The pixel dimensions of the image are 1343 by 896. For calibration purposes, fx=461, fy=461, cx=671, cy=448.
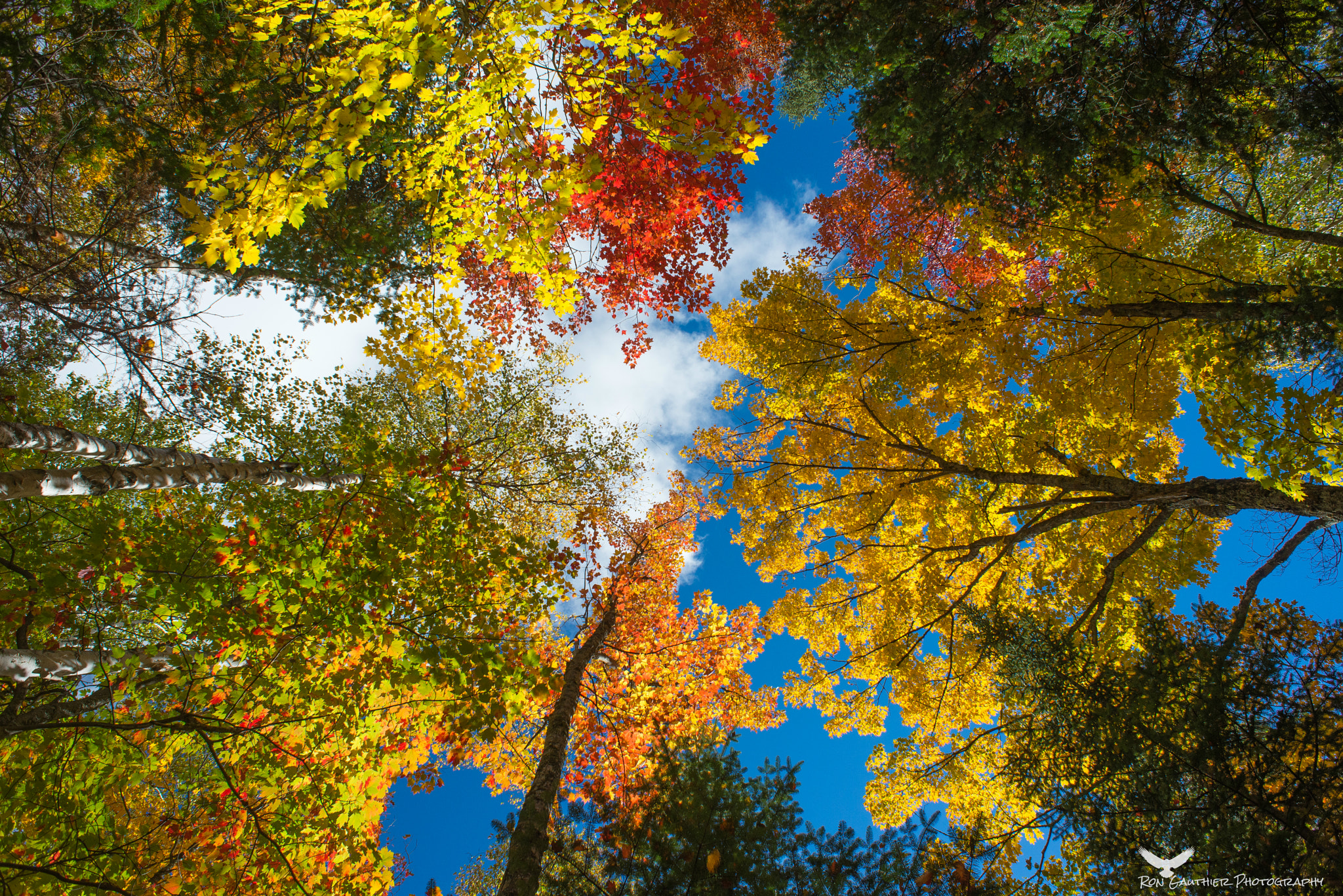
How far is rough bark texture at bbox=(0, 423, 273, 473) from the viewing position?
10.8 feet

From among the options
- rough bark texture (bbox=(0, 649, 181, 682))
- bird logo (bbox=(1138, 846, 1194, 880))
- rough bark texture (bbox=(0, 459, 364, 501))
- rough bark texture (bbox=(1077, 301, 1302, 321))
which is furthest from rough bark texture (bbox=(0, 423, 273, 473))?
rough bark texture (bbox=(1077, 301, 1302, 321))

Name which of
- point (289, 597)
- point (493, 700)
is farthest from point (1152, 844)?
point (289, 597)

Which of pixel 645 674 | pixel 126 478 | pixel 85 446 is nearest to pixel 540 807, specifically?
pixel 645 674

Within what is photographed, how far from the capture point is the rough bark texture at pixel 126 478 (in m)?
3.21

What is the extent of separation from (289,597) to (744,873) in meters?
5.04

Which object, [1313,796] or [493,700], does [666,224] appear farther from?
[1313,796]

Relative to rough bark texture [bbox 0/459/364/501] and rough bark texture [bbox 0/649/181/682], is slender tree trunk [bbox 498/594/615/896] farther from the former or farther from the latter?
rough bark texture [bbox 0/459/364/501]

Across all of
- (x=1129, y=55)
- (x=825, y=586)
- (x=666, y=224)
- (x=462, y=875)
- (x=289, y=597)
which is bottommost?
(x=462, y=875)

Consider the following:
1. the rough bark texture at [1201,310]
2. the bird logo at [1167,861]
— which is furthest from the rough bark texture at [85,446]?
the rough bark texture at [1201,310]

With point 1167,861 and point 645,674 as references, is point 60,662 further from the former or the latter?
point 1167,861

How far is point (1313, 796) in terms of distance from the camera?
A: 3.23 meters

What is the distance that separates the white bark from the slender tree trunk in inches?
141

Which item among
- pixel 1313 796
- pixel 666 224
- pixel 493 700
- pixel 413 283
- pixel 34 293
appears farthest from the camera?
pixel 413 283

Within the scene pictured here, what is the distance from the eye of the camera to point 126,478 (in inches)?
150
